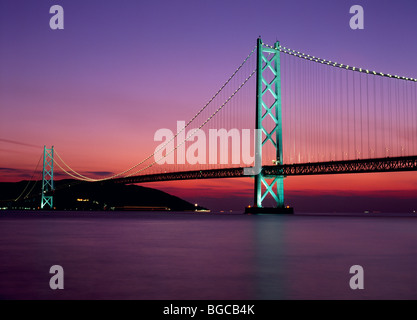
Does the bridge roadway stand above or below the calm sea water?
above

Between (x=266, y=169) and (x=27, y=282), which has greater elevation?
(x=266, y=169)

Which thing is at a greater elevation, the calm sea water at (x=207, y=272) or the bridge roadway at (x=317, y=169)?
the bridge roadway at (x=317, y=169)

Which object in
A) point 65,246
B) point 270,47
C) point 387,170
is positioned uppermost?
point 270,47

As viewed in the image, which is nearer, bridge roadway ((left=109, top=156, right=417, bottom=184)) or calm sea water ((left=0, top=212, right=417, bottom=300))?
calm sea water ((left=0, top=212, right=417, bottom=300))

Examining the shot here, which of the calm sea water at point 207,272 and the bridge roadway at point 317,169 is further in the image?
the bridge roadway at point 317,169

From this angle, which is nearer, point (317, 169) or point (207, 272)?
point (207, 272)

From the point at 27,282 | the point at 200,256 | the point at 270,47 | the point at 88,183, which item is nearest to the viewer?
the point at 27,282
